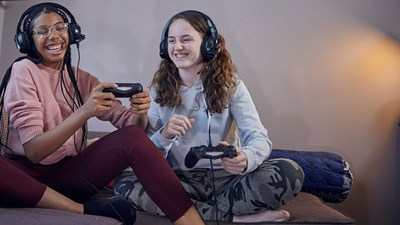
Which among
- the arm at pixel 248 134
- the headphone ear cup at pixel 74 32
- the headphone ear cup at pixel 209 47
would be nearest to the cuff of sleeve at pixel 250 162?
the arm at pixel 248 134

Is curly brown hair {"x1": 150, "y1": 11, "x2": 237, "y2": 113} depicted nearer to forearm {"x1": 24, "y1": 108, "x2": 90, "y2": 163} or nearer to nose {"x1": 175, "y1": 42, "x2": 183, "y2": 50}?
nose {"x1": 175, "y1": 42, "x2": 183, "y2": 50}

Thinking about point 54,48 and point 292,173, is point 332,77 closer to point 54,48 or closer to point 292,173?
point 292,173

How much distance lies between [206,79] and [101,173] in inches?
17.6

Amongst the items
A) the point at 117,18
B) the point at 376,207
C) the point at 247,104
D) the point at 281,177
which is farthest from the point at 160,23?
the point at 376,207

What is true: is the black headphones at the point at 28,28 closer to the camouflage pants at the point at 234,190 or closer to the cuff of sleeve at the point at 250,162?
the camouflage pants at the point at 234,190

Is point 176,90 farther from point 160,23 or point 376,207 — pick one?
point 376,207

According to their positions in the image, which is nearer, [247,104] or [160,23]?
[247,104]

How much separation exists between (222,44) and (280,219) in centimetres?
60

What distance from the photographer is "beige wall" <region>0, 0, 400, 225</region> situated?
1881 mm

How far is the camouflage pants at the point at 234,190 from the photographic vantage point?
110cm

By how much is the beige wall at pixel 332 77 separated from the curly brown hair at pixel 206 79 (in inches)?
23.3

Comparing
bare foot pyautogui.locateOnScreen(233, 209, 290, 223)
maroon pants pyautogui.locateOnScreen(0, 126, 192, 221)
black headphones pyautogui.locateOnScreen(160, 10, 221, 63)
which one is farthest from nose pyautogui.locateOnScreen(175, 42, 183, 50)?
bare foot pyautogui.locateOnScreen(233, 209, 290, 223)

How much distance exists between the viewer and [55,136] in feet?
3.65

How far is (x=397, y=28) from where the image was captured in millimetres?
1876
